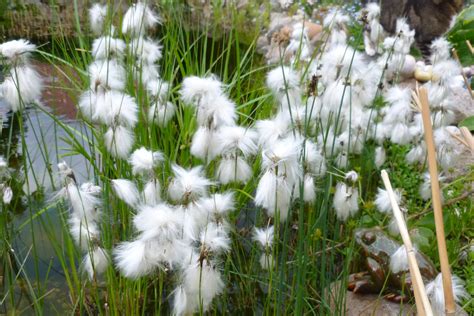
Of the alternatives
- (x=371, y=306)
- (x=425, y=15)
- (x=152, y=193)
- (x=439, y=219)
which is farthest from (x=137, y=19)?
(x=425, y=15)

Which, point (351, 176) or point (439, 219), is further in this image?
point (351, 176)

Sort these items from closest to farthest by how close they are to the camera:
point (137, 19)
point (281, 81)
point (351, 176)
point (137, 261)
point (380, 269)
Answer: point (137, 261) → point (351, 176) → point (281, 81) → point (380, 269) → point (137, 19)

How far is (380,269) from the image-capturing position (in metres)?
1.75

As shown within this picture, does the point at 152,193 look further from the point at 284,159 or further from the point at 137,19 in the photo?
the point at 137,19

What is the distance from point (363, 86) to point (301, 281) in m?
0.64

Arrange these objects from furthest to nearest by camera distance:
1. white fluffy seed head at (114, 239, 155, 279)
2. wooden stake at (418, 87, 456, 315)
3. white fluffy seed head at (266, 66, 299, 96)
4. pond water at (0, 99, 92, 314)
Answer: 1. pond water at (0, 99, 92, 314)
2. white fluffy seed head at (266, 66, 299, 96)
3. white fluffy seed head at (114, 239, 155, 279)
4. wooden stake at (418, 87, 456, 315)

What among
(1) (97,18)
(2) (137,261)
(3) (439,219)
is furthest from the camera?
(1) (97,18)

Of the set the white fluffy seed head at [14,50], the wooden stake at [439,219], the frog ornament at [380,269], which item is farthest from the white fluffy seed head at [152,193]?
the wooden stake at [439,219]

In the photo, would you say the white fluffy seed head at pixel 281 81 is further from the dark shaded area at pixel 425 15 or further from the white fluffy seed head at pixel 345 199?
the dark shaded area at pixel 425 15

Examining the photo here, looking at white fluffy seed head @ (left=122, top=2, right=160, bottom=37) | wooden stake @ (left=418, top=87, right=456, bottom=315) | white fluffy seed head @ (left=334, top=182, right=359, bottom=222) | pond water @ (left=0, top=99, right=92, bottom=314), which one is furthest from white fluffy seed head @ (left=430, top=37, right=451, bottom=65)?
wooden stake @ (left=418, top=87, right=456, bottom=315)

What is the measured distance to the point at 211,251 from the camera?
1086 mm

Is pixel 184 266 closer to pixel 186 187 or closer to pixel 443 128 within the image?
pixel 186 187

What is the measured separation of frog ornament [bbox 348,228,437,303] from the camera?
5.67ft

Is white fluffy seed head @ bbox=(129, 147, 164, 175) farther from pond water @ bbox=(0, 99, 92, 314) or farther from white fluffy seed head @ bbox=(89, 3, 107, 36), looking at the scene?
white fluffy seed head @ bbox=(89, 3, 107, 36)
